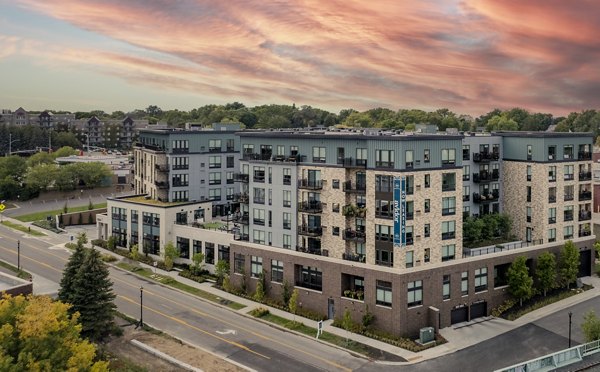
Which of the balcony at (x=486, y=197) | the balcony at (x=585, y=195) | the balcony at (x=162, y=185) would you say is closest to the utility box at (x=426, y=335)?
the balcony at (x=486, y=197)

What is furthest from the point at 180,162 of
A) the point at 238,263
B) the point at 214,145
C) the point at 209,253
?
the point at 238,263

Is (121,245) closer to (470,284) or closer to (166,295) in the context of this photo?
(166,295)

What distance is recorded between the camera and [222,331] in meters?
56.2

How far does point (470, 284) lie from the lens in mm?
59875

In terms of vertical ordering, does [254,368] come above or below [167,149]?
below

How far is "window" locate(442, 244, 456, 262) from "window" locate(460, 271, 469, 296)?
2061 mm

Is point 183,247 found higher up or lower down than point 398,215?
lower down

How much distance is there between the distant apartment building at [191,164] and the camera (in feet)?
279

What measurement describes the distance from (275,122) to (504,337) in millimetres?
136016

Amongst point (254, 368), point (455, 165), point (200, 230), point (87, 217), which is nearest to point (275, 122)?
point (87, 217)

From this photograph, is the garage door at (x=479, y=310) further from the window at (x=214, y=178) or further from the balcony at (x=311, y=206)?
the window at (x=214, y=178)

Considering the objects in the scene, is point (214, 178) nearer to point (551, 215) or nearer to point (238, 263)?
point (238, 263)

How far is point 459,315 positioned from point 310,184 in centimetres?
2003

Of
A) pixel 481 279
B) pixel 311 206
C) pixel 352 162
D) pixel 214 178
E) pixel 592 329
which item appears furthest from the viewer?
pixel 214 178
